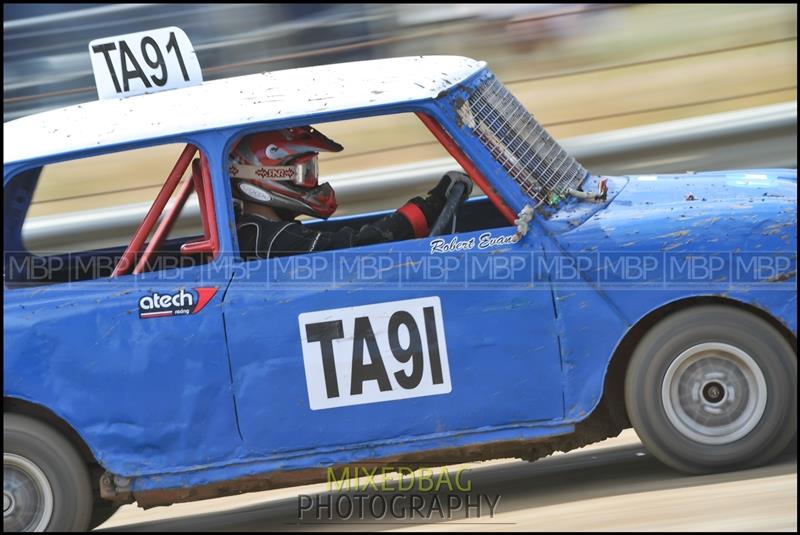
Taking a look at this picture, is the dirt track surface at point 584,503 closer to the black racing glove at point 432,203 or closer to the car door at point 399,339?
the car door at point 399,339

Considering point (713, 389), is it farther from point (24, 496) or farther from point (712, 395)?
point (24, 496)

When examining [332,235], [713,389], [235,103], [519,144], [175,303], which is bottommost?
[713,389]

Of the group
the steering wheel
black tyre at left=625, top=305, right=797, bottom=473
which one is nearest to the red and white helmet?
the steering wheel

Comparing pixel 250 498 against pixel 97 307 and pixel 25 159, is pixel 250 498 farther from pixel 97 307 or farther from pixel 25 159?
pixel 25 159

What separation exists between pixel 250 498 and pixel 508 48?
587cm

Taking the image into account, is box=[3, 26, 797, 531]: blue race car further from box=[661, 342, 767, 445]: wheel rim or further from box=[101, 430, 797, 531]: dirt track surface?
box=[101, 430, 797, 531]: dirt track surface

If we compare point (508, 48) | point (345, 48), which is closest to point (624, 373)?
point (345, 48)

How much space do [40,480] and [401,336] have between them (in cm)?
173

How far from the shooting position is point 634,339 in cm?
498

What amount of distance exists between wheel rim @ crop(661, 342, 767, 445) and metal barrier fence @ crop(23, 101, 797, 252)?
13.3 feet

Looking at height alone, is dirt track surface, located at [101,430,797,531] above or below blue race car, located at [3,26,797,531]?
below

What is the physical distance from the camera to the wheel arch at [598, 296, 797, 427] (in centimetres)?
484

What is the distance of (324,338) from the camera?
4918 millimetres

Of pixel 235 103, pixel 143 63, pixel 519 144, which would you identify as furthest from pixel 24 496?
pixel 519 144
